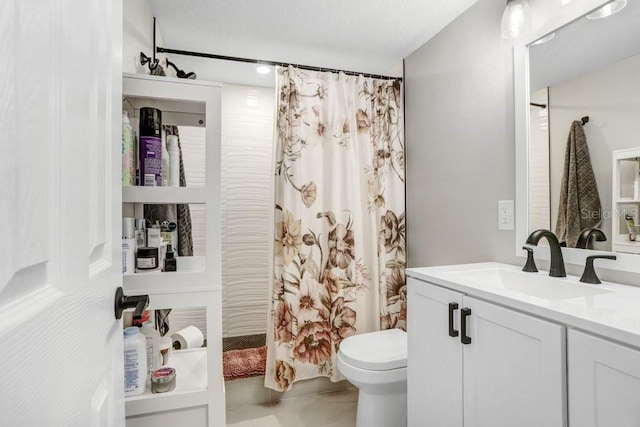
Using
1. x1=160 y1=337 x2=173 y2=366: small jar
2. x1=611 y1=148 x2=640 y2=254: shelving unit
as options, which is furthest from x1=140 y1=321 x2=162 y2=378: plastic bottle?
x1=611 y1=148 x2=640 y2=254: shelving unit

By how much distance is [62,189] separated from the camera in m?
0.44

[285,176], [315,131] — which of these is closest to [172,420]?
[285,176]

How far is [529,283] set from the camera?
136 cm

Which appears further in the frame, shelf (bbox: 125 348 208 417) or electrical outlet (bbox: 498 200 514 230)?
electrical outlet (bbox: 498 200 514 230)

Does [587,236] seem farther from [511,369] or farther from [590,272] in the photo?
[511,369]

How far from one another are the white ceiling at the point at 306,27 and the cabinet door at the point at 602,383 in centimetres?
170

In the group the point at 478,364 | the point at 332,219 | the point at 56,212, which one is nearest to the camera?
the point at 56,212

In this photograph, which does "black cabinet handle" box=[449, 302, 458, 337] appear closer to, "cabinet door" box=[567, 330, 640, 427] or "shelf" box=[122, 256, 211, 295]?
"cabinet door" box=[567, 330, 640, 427]

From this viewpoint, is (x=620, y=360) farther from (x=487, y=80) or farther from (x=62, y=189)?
(x=487, y=80)

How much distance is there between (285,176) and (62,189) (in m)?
1.73

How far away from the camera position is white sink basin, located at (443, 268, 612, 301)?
1182 millimetres

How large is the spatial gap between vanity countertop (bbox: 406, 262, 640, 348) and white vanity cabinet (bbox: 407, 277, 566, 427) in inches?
1.1

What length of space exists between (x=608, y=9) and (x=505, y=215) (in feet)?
2.79

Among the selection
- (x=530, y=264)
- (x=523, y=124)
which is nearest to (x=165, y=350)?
(x=530, y=264)
